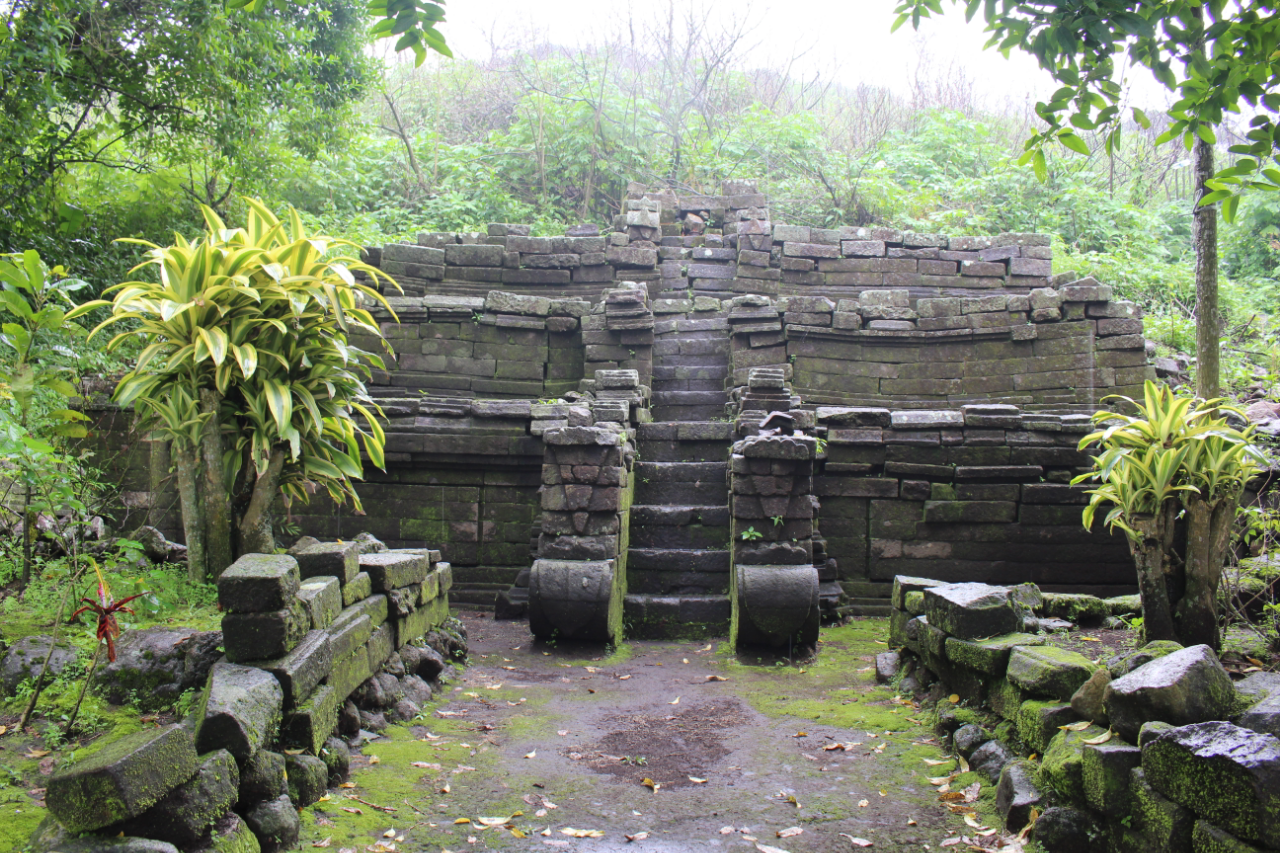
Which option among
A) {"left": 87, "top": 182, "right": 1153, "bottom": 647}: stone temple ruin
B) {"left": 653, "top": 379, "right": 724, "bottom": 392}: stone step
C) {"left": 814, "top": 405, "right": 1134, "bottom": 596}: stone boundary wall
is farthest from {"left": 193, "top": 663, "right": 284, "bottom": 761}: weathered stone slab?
{"left": 653, "top": 379, "right": 724, "bottom": 392}: stone step

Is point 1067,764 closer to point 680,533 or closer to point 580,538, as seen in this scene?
point 580,538

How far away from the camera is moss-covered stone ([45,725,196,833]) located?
213 centimetres

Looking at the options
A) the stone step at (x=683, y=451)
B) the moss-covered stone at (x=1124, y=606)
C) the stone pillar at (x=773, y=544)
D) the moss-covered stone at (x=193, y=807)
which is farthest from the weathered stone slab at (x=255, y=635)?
the moss-covered stone at (x=1124, y=606)

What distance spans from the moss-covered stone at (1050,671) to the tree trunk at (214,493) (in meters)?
3.62

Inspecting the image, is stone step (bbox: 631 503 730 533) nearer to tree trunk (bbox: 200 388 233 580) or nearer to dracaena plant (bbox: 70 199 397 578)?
dracaena plant (bbox: 70 199 397 578)

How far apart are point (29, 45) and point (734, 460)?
19.8 ft

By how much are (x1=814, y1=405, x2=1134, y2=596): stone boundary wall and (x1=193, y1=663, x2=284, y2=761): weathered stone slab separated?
17.3ft

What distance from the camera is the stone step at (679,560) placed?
266 inches

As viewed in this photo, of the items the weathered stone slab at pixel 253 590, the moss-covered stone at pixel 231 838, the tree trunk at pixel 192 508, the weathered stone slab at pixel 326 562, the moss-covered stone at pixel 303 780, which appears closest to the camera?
the moss-covered stone at pixel 231 838

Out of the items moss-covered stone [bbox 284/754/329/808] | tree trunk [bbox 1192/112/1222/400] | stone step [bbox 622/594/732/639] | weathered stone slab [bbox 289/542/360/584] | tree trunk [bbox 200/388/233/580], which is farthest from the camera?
stone step [bbox 622/594/732/639]

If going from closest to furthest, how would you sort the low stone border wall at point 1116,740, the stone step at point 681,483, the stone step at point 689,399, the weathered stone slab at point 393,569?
the low stone border wall at point 1116,740, the weathered stone slab at point 393,569, the stone step at point 681,483, the stone step at point 689,399

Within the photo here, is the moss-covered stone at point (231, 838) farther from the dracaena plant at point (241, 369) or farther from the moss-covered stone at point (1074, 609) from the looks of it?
the moss-covered stone at point (1074, 609)

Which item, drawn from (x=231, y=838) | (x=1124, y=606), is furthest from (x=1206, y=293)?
(x=231, y=838)

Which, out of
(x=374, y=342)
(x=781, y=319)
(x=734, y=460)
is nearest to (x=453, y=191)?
(x=374, y=342)
